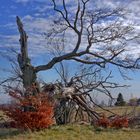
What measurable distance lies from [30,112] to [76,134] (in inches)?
110

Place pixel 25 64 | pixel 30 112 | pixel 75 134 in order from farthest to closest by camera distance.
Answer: pixel 25 64, pixel 30 112, pixel 75 134

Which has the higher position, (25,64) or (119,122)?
(25,64)

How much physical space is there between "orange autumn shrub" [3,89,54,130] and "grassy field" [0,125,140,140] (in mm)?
544

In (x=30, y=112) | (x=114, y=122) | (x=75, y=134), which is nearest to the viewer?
(x=75, y=134)

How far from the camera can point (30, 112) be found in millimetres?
21812

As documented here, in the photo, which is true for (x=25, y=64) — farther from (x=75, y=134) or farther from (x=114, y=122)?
(x=114, y=122)

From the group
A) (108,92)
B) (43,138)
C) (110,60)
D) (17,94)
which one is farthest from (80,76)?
(43,138)

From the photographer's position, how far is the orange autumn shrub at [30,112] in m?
21.8

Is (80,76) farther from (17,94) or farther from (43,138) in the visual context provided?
(43,138)

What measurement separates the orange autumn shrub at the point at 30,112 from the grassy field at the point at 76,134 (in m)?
0.54

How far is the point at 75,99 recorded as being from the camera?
27.0 metres

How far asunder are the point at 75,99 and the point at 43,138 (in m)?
7.98

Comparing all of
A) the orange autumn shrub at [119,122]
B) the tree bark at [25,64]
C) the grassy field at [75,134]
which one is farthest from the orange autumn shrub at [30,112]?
the orange autumn shrub at [119,122]

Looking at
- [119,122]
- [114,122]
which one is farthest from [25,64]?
[119,122]
